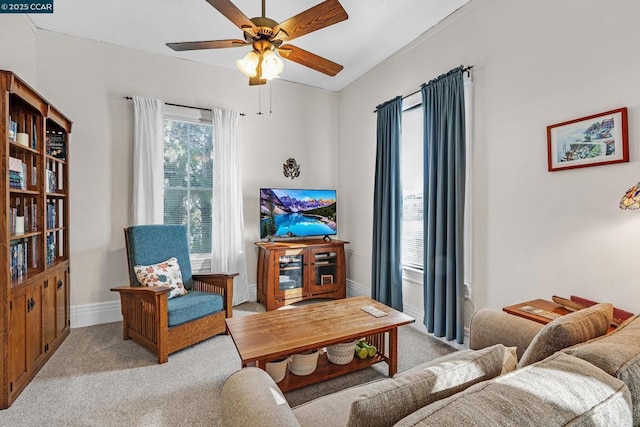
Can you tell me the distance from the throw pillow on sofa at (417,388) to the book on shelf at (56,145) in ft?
11.5

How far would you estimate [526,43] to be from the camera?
7.39ft

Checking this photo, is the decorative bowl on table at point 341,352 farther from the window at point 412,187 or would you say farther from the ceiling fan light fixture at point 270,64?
the ceiling fan light fixture at point 270,64

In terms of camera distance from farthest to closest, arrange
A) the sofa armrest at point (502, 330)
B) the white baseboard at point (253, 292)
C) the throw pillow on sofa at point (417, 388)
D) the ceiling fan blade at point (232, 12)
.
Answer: the white baseboard at point (253, 292), the ceiling fan blade at point (232, 12), the sofa armrest at point (502, 330), the throw pillow on sofa at point (417, 388)

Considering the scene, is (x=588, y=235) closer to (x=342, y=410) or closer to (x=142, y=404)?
(x=342, y=410)

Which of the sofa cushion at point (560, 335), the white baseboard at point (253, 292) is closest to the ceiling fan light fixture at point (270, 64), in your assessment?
the sofa cushion at point (560, 335)

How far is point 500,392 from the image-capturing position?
0.72 m

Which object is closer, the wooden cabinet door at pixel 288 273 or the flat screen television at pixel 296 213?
the wooden cabinet door at pixel 288 273

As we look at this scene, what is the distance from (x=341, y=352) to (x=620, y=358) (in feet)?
5.20

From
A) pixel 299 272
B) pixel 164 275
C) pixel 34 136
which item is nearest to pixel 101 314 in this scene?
pixel 164 275

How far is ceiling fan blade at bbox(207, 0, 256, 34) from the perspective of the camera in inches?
69.6

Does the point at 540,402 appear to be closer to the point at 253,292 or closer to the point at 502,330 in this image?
the point at 502,330

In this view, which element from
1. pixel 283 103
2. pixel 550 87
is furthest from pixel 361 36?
pixel 550 87

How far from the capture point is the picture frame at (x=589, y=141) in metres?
1.77

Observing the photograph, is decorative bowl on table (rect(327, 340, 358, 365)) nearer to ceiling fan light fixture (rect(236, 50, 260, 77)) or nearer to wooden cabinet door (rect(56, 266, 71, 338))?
ceiling fan light fixture (rect(236, 50, 260, 77))
